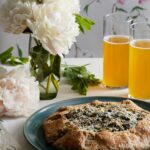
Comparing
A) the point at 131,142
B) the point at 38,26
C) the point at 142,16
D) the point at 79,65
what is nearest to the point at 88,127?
the point at 131,142

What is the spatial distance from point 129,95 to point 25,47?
1185mm

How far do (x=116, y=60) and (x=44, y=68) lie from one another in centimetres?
25

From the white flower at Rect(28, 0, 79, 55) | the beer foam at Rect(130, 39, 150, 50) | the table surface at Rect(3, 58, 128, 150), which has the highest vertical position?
the white flower at Rect(28, 0, 79, 55)

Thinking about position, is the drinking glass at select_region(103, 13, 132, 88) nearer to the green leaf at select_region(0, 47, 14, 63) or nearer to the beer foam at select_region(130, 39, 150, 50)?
the beer foam at select_region(130, 39, 150, 50)

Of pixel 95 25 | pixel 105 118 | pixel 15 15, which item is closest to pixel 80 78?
pixel 15 15

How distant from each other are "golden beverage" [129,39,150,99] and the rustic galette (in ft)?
0.79

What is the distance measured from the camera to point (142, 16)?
8.05 ft

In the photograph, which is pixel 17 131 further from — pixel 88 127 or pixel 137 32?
pixel 137 32

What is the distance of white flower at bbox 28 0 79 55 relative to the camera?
128 centimetres

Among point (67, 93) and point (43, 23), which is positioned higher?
point (43, 23)

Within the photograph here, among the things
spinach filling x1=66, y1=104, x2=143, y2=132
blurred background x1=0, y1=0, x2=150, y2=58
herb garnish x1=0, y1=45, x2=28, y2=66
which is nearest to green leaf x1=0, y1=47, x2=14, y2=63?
herb garnish x1=0, y1=45, x2=28, y2=66

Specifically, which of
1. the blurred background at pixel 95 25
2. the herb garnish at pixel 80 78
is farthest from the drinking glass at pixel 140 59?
the blurred background at pixel 95 25

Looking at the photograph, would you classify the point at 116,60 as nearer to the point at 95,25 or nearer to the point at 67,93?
the point at 67,93

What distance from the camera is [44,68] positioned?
140 cm
